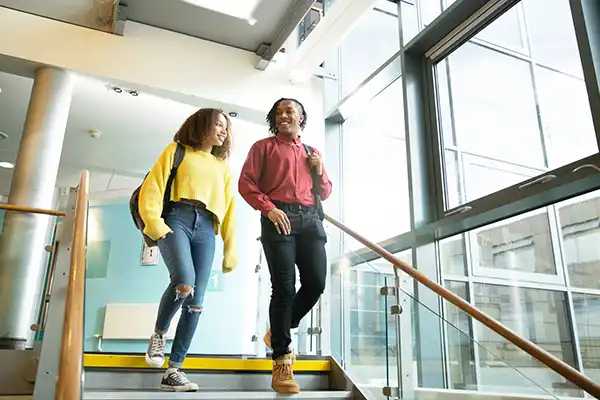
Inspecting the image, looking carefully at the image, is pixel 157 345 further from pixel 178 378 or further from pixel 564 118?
pixel 564 118

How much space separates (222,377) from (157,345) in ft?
1.45

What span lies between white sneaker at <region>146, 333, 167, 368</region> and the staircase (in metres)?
0.14

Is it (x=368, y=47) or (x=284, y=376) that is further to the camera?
(x=368, y=47)

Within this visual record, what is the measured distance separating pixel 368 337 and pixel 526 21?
227 centimetres

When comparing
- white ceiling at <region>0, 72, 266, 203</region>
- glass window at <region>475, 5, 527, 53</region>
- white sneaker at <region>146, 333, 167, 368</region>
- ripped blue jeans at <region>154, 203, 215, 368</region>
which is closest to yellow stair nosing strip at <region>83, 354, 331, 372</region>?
white sneaker at <region>146, 333, 167, 368</region>

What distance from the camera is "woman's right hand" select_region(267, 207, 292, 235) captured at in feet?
8.17

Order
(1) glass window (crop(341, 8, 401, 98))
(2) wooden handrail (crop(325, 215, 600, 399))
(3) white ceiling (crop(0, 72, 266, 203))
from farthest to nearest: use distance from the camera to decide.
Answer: (3) white ceiling (crop(0, 72, 266, 203))
(1) glass window (crop(341, 8, 401, 98))
(2) wooden handrail (crop(325, 215, 600, 399))

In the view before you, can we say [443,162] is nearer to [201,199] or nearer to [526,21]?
[526,21]

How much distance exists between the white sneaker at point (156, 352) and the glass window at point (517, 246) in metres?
2.36

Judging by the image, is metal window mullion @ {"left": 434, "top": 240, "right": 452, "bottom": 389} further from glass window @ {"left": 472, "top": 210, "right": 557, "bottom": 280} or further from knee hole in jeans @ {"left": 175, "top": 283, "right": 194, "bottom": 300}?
knee hole in jeans @ {"left": 175, "top": 283, "right": 194, "bottom": 300}

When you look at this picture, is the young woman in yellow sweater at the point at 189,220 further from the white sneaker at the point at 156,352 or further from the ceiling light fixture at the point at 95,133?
the ceiling light fixture at the point at 95,133

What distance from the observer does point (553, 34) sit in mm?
3201

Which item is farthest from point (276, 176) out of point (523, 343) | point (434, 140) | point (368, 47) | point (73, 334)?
point (368, 47)

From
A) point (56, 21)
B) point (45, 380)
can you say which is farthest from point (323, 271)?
point (56, 21)
